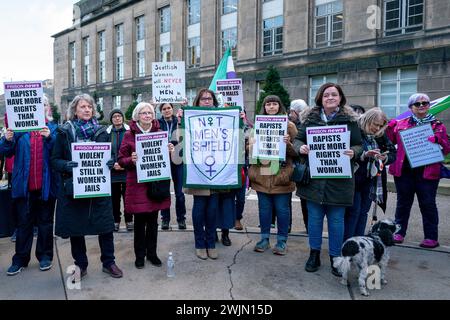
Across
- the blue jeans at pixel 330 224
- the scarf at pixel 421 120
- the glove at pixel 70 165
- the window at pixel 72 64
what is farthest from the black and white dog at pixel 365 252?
the window at pixel 72 64

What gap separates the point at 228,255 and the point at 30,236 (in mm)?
2383

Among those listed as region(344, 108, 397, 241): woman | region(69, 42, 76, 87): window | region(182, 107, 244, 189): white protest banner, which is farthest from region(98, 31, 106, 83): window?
region(344, 108, 397, 241): woman

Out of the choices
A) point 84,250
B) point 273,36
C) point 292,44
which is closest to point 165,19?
point 273,36

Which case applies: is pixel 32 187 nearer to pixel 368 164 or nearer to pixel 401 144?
pixel 368 164

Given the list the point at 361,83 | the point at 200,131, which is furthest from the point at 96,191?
the point at 361,83

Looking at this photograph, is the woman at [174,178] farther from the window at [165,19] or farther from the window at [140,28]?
the window at [140,28]

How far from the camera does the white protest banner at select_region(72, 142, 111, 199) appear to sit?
4.21 m

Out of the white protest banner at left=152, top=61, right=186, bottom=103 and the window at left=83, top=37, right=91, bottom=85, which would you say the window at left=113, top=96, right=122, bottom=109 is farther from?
the white protest banner at left=152, top=61, right=186, bottom=103

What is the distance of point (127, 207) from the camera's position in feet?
15.4

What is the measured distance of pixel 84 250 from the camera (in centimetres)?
452

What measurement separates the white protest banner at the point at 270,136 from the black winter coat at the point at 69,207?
6.32ft

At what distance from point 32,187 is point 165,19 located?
104 ft

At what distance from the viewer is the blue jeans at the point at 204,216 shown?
203 inches
